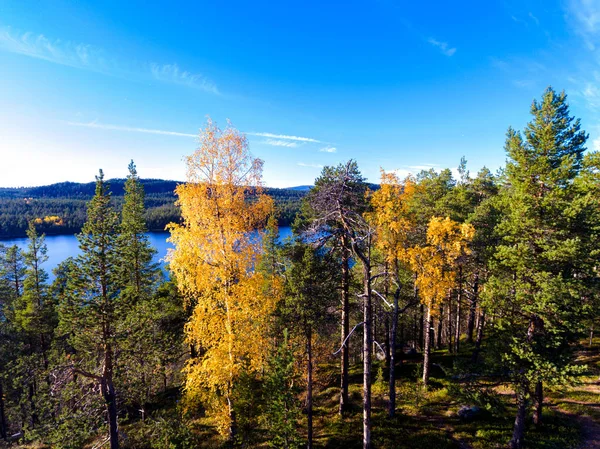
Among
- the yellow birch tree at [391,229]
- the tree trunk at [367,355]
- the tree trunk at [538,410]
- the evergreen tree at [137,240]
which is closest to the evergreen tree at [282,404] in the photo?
the tree trunk at [367,355]

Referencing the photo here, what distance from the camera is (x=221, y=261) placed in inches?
422

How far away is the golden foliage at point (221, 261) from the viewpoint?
10.4 m

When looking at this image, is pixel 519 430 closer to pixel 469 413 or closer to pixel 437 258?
pixel 469 413

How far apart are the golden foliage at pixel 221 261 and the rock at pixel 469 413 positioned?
39.9ft

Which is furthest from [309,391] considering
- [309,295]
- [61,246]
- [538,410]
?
[61,246]

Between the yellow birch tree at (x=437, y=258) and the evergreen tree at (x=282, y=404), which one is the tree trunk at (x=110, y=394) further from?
the yellow birch tree at (x=437, y=258)

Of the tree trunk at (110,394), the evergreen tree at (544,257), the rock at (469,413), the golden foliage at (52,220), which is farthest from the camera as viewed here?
the golden foliage at (52,220)

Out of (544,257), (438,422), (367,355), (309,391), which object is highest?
(544,257)

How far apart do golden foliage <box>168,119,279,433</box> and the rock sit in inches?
478

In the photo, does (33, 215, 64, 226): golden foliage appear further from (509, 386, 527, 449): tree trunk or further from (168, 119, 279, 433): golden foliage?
(509, 386, 527, 449): tree trunk

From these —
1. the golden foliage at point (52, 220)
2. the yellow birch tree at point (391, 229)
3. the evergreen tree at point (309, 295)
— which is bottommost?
the golden foliage at point (52, 220)

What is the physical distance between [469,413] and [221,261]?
15677mm

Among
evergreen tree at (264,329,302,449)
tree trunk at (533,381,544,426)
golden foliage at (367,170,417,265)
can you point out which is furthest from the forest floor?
golden foliage at (367,170,417,265)

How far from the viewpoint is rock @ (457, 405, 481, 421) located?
48.8 feet
